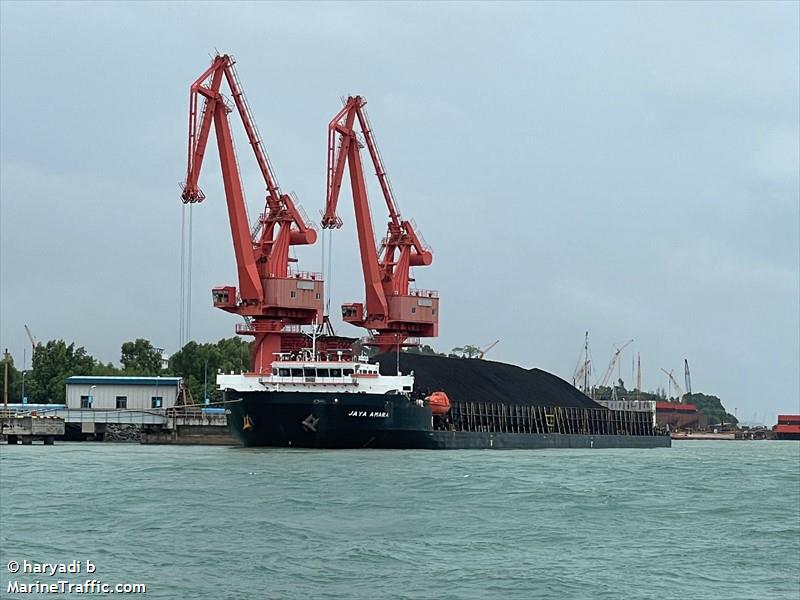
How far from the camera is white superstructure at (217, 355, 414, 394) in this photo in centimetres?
7738

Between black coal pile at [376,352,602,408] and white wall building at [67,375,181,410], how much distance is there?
798 inches

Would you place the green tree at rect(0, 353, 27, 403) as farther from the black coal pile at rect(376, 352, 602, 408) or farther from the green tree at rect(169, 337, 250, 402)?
the black coal pile at rect(376, 352, 602, 408)

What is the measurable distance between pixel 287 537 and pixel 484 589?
7748 millimetres

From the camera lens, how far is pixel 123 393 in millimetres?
114000

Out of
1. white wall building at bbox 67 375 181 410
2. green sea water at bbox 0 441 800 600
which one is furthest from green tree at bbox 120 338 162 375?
green sea water at bbox 0 441 800 600

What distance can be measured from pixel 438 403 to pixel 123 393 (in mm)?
36707

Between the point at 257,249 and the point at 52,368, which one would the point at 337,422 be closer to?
the point at 257,249

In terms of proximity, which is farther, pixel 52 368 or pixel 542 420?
pixel 52 368

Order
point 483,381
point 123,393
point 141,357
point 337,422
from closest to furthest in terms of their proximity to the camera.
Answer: point 337,422 → point 483,381 → point 123,393 → point 141,357

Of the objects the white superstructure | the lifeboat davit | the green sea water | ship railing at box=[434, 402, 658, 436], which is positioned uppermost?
the white superstructure

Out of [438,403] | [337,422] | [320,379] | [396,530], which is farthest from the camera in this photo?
[438,403]

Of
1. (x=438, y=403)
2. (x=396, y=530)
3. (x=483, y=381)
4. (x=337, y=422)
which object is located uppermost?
(x=483, y=381)

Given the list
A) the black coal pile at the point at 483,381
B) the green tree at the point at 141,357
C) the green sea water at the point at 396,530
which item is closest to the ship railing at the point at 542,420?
the black coal pile at the point at 483,381

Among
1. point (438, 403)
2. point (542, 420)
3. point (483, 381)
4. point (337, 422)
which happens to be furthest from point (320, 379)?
point (483, 381)
